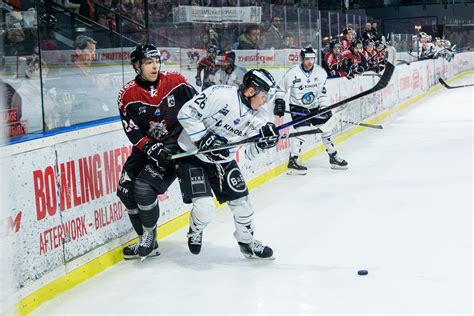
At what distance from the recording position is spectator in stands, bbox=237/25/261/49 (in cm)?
1023

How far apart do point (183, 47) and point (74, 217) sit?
480 cm

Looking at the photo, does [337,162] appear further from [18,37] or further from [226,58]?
[18,37]

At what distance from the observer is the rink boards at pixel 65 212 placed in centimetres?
362

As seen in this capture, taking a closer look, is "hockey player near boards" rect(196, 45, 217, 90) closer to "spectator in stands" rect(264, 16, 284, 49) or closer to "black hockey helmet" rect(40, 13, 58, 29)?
"spectator in stands" rect(264, 16, 284, 49)

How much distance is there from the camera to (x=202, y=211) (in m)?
4.23

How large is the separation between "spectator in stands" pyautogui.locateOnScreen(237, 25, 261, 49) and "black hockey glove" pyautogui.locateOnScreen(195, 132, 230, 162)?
5.99 metres

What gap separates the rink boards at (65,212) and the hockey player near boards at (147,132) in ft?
0.47

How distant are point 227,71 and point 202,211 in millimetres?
5165

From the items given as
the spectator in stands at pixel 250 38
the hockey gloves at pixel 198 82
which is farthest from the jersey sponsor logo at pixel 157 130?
the spectator in stands at pixel 250 38

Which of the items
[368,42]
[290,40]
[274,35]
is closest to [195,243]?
[274,35]

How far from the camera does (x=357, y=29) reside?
Answer: 16234 mm

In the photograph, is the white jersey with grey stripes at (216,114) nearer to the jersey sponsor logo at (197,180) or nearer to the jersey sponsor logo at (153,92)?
the jersey sponsor logo at (197,180)

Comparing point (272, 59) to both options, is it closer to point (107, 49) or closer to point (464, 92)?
point (107, 49)

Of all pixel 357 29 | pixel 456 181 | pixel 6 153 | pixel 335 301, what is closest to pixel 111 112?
pixel 6 153
